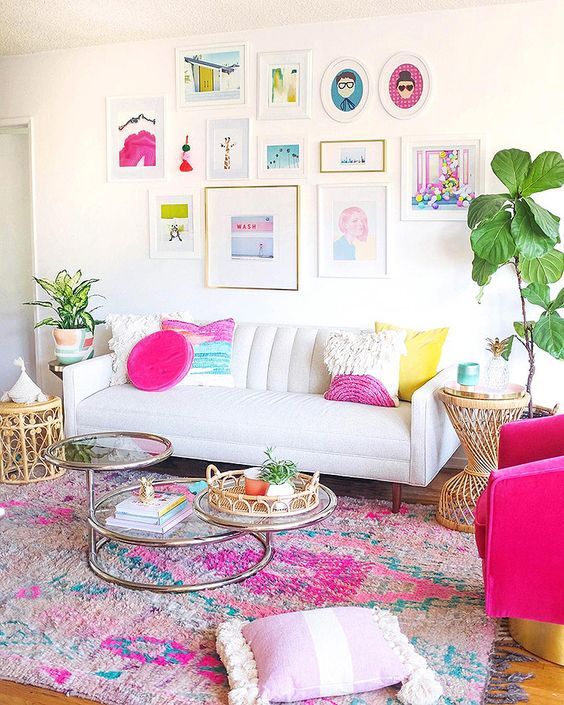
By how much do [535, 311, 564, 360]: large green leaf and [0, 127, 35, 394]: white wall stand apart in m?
3.47

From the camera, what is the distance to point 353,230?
4.73m

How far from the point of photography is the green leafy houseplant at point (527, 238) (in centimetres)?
391

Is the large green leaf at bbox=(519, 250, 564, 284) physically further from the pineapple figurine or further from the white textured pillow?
the white textured pillow

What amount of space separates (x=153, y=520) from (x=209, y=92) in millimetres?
2924

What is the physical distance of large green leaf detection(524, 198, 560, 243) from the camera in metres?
3.85

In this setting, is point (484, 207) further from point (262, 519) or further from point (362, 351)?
point (262, 519)

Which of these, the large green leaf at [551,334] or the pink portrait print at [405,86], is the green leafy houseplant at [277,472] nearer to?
the large green leaf at [551,334]

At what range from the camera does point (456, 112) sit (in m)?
4.46

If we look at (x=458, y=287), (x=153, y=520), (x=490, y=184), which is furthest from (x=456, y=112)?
(x=153, y=520)

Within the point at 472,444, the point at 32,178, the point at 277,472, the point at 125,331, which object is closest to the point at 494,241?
the point at 472,444

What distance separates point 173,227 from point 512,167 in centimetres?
211

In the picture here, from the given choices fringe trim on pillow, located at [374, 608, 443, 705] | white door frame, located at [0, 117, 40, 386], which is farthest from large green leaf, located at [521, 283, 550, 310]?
white door frame, located at [0, 117, 40, 386]

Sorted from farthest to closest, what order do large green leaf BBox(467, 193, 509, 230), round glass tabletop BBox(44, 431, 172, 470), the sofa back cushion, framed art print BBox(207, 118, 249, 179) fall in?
framed art print BBox(207, 118, 249, 179), the sofa back cushion, large green leaf BBox(467, 193, 509, 230), round glass tabletop BBox(44, 431, 172, 470)

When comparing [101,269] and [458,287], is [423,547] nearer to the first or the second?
[458,287]
